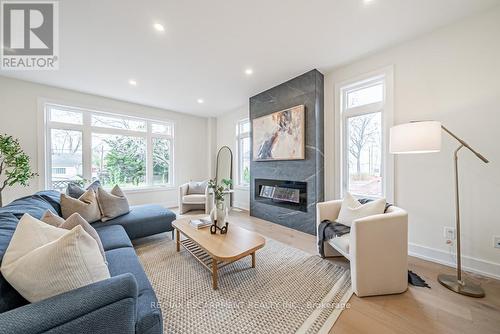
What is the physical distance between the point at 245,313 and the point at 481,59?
10.8 feet

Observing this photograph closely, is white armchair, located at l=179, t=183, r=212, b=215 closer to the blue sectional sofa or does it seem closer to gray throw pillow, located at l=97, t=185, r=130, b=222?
gray throw pillow, located at l=97, t=185, r=130, b=222

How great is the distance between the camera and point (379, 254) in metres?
1.65

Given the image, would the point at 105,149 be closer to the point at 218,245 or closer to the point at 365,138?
the point at 218,245

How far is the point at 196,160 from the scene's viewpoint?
5625 mm

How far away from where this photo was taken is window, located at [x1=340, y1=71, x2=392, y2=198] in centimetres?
260

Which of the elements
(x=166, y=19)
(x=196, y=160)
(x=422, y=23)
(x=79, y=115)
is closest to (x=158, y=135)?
(x=196, y=160)

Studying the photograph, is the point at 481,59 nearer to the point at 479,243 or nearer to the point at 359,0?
the point at 359,0

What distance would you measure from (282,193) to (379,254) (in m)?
2.06

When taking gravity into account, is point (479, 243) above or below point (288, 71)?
below

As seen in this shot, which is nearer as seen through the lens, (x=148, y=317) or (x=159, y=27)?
(x=148, y=317)

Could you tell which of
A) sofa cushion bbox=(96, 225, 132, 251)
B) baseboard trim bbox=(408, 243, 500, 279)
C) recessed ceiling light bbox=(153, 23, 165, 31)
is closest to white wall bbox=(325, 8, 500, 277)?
baseboard trim bbox=(408, 243, 500, 279)

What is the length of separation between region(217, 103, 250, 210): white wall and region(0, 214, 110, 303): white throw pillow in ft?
13.0

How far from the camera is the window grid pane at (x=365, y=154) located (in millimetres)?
2680

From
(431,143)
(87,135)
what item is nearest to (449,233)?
(431,143)
